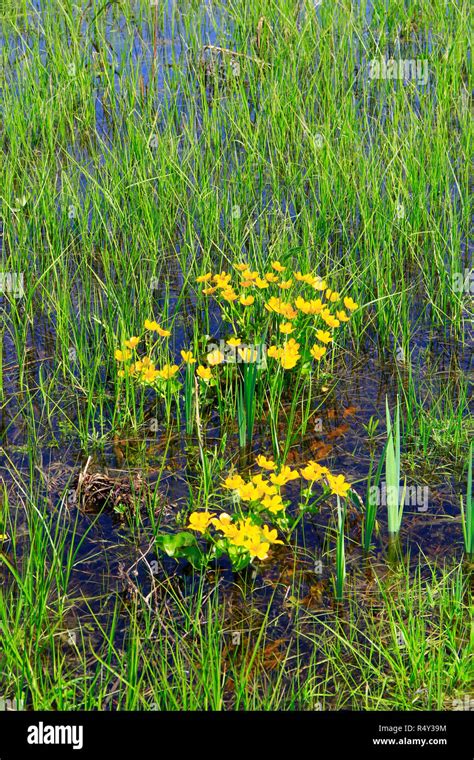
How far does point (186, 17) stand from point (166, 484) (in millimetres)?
4453

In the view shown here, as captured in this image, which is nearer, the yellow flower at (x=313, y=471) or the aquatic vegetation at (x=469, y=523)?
the aquatic vegetation at (x=469, y=523)

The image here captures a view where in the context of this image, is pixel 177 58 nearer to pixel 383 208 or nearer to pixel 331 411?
pixel 383 208

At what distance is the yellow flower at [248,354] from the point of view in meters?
3.33

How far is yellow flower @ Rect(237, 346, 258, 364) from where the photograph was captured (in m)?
3.33

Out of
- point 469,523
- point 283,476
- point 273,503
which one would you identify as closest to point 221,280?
point 283,476

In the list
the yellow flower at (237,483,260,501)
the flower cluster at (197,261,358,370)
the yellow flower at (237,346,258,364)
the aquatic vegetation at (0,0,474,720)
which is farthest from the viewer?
the flower cluster at (197,261,358,370)

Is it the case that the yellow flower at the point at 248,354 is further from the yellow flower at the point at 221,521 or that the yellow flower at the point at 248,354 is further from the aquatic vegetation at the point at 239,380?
the yellow flower at the point at 221,521

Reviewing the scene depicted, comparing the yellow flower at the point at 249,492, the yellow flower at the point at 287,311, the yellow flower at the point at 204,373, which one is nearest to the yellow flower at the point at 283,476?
the yellow flower at the point at 249,492

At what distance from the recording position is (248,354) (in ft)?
11.2

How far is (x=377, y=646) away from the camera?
258 cm

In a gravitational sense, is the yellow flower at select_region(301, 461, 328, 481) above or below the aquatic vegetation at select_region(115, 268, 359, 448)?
below

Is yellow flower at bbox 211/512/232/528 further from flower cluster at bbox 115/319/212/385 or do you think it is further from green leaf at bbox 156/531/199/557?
flower cluster at bbox 115/319/212/385

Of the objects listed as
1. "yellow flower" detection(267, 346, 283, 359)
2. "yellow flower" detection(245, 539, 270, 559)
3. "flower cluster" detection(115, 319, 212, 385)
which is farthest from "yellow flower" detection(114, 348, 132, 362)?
"yellow flower" detection(245, 539, 270, 559)

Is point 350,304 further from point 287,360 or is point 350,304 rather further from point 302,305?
point 287,360
